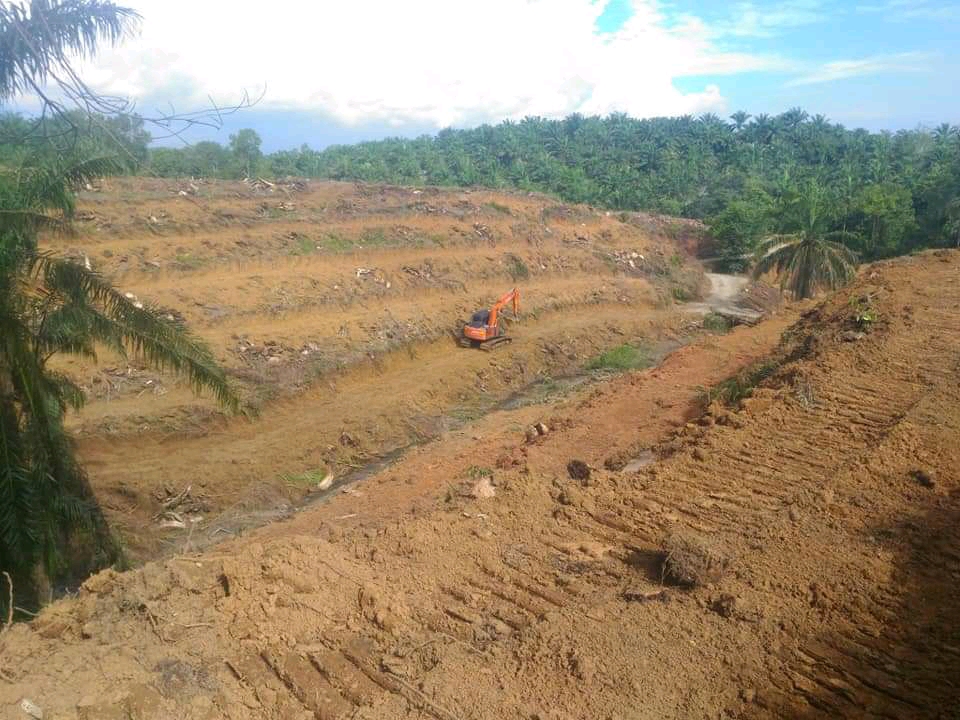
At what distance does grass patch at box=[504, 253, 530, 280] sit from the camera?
100ft

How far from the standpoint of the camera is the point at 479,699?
4.89 meters

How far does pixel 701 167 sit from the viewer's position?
200 feet

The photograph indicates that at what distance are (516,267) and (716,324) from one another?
8497 mm

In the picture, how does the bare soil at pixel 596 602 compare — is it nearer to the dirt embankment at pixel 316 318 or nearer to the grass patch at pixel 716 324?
the dirt embankment at pixel 316 318

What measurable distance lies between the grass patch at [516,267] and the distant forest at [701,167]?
1020cm

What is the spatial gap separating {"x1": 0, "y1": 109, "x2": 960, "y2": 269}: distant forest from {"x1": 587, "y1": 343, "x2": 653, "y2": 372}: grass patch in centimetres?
669

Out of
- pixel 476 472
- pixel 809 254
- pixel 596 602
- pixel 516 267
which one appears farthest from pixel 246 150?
pixel 596 602

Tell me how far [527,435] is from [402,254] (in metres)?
15.8

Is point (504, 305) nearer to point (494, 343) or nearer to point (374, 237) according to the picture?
point (494, 343)

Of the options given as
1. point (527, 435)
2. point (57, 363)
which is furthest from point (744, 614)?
point (57, 363)

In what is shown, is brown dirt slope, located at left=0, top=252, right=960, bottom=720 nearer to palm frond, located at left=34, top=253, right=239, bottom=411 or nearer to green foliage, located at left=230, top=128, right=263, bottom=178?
palm frond, located at left=34, top=253, right=239, bottom=411

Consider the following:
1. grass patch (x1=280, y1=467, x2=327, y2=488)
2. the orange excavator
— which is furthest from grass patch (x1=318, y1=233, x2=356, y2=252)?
grass patch (x1=280, y1=467, x2=327, y2=488)

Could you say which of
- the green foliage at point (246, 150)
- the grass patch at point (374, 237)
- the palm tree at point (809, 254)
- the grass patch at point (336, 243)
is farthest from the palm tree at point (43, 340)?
the green foliage at point (246, 150)

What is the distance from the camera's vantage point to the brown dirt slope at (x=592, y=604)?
486 cm
